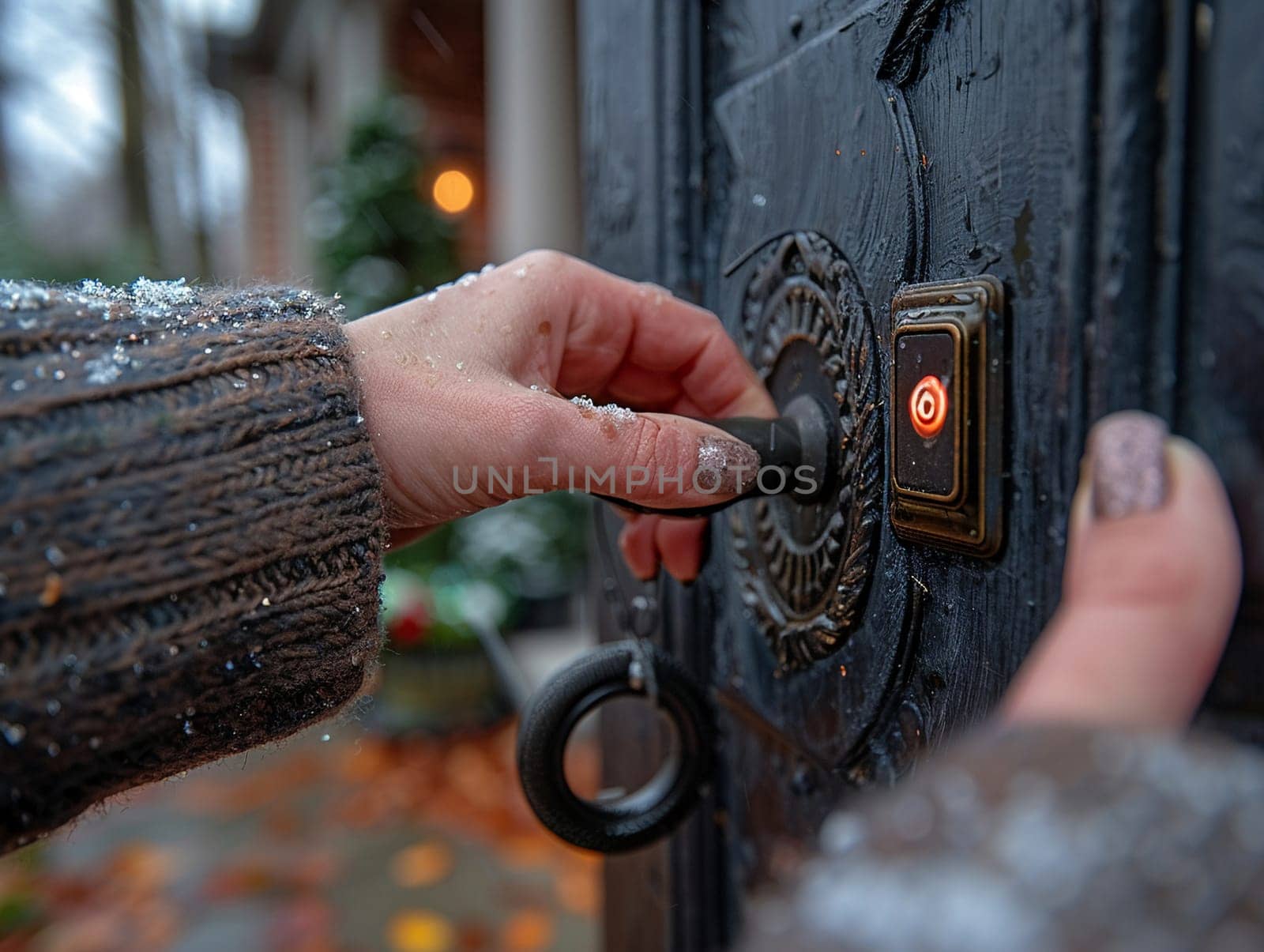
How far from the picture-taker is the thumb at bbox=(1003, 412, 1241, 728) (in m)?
0.36

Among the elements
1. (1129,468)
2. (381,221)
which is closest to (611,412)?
(1129,468)

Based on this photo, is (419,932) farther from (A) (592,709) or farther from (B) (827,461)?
(B) (827,461)

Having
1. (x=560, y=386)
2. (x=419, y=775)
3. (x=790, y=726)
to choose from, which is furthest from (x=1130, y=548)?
(x=419, y=775)

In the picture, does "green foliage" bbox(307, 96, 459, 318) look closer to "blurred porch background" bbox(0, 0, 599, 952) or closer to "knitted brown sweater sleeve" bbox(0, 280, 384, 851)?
"blurred porch background" bbox(0, 0, 599, 952)

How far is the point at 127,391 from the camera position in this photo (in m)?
0.65

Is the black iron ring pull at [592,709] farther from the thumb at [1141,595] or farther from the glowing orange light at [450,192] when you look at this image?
the glowing orange light at [450,192]

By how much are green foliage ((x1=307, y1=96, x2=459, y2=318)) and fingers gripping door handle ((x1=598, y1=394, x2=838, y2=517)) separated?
3856mm

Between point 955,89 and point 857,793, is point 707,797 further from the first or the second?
point 955,89

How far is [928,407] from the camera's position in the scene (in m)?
0.65

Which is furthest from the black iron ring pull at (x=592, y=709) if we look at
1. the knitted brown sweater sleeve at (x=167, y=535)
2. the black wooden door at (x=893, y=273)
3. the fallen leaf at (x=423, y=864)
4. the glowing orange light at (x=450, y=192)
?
the glowing orange light at (x=450, y=192)

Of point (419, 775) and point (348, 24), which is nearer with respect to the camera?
point (419, 775)

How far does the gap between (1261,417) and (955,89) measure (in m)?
0.32

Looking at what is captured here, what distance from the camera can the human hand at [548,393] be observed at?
2.49 ft

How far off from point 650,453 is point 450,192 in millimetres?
5530
